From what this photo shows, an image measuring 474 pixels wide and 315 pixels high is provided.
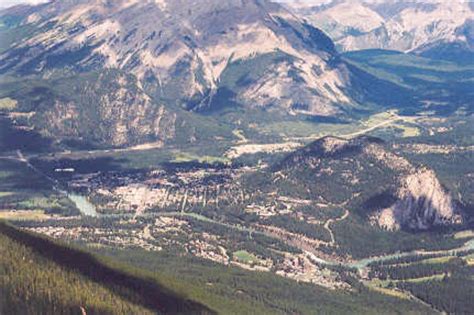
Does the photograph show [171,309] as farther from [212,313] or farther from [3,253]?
[3,253]

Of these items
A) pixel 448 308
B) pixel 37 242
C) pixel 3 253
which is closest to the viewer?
pixel 3 253

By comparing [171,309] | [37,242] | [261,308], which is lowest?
[261,308]

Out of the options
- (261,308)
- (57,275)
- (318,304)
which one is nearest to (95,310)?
(57,275)

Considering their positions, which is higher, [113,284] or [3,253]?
[3,253]

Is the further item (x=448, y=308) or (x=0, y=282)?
(x=448, y=308)

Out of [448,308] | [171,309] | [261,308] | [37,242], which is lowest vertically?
[448,308]

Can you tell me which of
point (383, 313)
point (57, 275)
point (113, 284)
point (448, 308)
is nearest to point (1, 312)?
point (57, 275)

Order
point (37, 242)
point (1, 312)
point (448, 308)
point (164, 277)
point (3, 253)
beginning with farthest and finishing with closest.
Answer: point (448, 308)
point (164, 277)
point (37, 242)
point (3, 253)
point (1, 312)

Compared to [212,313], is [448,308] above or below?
below

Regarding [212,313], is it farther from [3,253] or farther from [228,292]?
[3,253]
